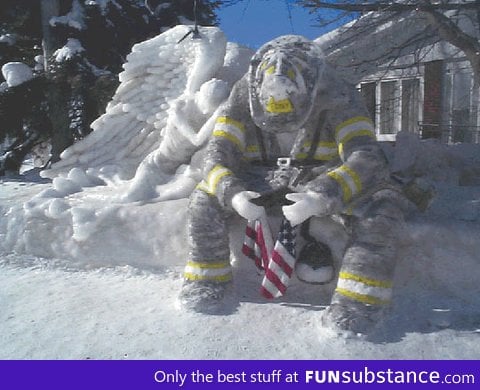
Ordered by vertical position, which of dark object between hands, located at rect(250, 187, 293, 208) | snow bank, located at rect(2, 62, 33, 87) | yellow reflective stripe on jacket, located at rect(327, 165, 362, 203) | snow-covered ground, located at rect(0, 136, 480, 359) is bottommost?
snow-covered ground, located at rect(0, 136, 480, 359)

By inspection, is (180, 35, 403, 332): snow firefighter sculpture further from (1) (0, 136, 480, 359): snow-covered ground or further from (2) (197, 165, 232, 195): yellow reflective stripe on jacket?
(1) (0, 136, 480, 359): snow-covered ground

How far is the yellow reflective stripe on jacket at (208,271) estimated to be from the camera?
2.19 metres

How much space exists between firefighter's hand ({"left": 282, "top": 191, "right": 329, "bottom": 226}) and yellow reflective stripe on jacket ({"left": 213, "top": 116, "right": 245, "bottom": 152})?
634mm

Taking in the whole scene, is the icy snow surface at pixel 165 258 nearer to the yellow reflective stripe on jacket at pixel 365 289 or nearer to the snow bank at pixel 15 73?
the yellow reflective stripe on jacket at pixel 365 289

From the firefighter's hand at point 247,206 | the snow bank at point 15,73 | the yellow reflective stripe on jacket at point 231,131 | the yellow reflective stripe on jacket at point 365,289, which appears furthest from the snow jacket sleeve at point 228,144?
the snow bank at point 15,73

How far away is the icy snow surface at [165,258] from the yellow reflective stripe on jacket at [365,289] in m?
0.15

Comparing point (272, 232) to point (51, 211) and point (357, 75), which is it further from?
point (357, 75)

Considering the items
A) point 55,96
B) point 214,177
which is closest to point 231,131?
point 214,177

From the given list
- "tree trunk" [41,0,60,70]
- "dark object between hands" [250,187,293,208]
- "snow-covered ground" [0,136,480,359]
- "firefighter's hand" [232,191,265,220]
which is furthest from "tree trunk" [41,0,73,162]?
"firefighter's hand" [232,191,265,220]

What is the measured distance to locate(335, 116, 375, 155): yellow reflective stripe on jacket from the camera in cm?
221

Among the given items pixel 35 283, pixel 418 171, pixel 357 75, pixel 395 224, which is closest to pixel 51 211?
pixel 35 283

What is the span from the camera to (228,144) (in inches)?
94.8

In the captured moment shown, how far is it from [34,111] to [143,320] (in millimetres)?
4550

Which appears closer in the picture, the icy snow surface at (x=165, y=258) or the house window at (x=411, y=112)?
the icy snow surface at (x=165, y=258)
